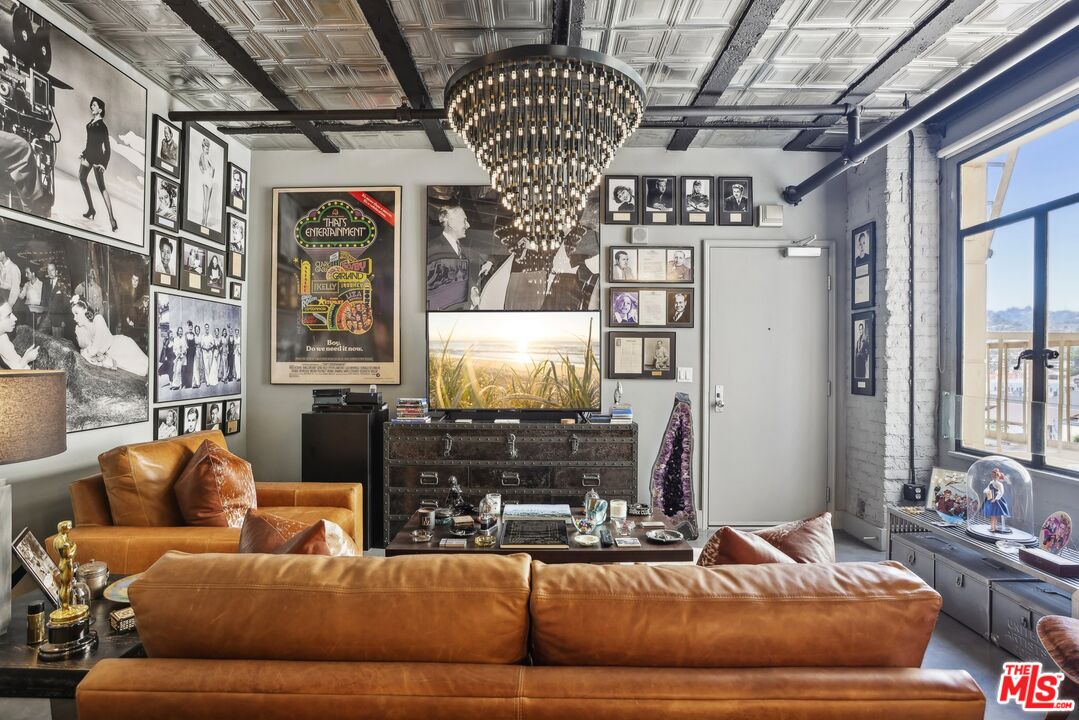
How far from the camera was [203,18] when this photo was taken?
2.96m

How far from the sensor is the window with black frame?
313 centimetres

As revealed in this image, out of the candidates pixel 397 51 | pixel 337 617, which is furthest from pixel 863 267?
pixel 337 617

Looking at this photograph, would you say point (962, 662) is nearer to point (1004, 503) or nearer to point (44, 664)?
point (1004, 503)

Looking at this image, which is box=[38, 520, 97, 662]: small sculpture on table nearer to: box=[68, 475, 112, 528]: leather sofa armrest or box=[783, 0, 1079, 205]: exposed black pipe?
box=[68, 475, 112, 528]: leather sofa armrest

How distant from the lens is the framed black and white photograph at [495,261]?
188 inches

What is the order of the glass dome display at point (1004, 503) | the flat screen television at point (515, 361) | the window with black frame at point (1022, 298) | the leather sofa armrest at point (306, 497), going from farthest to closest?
the flat screen television at point (515, 361)
the leather sofa armrest at point (306, 497)
the window with black frame at point (1022, 298)
the glass dome display at point (1004, 503)

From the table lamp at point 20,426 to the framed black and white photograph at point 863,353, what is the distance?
483cm

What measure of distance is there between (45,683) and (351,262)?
12.4 ft

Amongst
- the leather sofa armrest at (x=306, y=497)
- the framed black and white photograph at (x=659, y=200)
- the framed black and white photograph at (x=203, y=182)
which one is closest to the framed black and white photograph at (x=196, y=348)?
the framed black and white photograph at (x=203, y=182)

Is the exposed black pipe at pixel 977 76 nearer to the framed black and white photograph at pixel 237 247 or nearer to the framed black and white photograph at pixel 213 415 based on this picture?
the framed black and white photograph at pixel 237 247

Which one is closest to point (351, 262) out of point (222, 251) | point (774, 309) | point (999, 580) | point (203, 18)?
point (222, 251)

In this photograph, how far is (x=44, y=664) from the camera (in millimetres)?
1435

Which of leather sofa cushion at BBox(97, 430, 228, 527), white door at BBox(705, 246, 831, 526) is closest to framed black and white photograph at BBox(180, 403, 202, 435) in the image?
leather sofa cushion at BBox(97, 430, 228, 527)

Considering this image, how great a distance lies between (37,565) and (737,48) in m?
3.81
